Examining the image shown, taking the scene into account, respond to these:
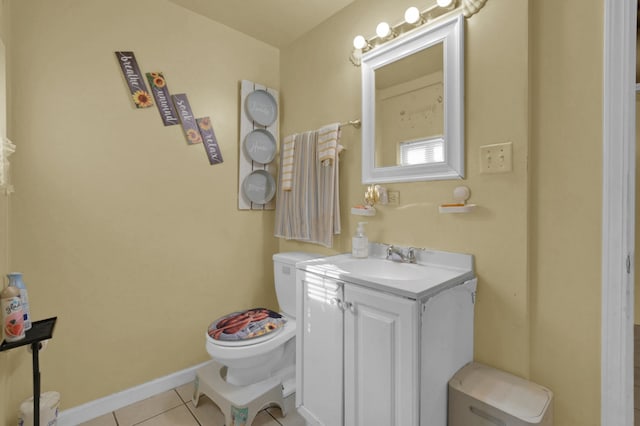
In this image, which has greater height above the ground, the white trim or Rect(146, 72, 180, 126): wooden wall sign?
Rect(146, 72, 180, 126): wooden wall sign

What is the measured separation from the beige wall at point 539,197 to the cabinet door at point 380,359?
19.7 inches

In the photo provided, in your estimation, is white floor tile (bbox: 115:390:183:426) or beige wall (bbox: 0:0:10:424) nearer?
beige wall (bbox: 0:0:10:424)

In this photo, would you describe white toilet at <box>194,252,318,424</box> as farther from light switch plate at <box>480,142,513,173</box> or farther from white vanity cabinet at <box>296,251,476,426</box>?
light switch plate at <box>480,142,513,173</box>

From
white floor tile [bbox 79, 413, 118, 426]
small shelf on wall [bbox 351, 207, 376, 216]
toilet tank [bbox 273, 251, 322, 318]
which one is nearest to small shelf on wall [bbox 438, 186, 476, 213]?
small shelf on wall [bbox 351, 207, 376, 216]

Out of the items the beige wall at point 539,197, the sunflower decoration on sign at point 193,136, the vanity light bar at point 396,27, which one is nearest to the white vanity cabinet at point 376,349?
the beige wall at point 539,197

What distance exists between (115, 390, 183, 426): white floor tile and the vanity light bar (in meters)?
2.34

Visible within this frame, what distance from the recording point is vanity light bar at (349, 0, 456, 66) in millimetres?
1433

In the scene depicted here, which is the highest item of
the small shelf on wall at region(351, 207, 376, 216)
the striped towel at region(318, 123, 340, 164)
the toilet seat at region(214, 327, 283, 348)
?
the striped towel at region(318, 123, 340, 164)

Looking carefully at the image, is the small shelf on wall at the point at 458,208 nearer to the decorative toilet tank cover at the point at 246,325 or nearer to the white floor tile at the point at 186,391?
the decorative toilet tank cover at the point at 246,325

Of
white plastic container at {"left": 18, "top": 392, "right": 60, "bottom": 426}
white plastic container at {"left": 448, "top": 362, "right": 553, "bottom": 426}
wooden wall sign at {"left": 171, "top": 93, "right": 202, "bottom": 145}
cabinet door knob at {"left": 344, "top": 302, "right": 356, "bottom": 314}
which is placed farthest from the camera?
wooden wall sign at {"left": 171, "top": 93, "right": 202, "bottom": 145}

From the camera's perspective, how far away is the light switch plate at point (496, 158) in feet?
4.03

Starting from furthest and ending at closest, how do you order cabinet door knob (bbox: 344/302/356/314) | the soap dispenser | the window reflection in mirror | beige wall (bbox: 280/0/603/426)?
the soap dispenser
the window reflection in mirror
cabinet door knob (bbox: 344/302/356/314)
beige wall (bbox: 280/0/603/426)

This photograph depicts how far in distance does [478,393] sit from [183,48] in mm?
2448

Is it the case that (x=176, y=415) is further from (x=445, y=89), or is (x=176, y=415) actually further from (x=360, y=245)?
(x=445, y=89)
